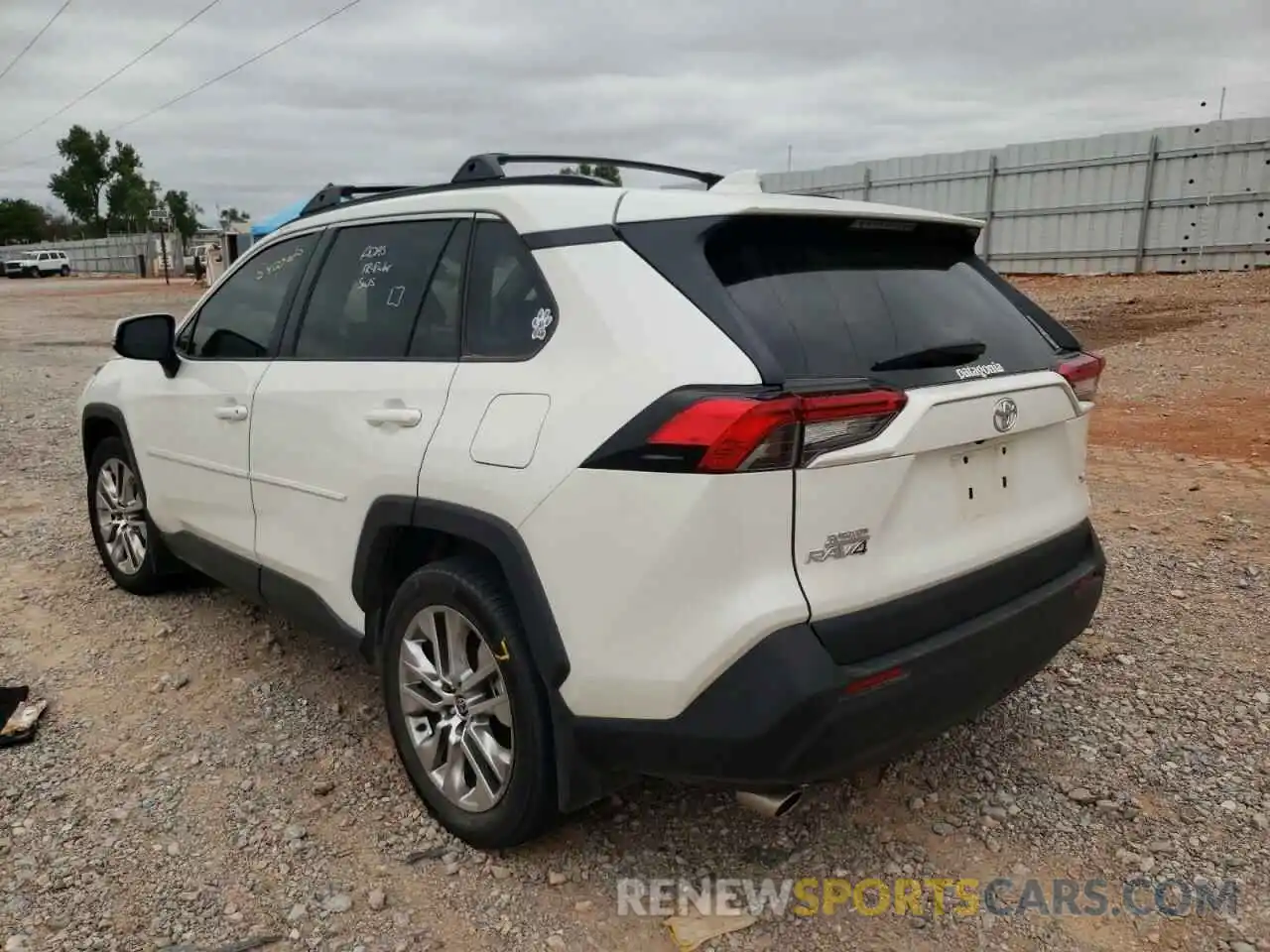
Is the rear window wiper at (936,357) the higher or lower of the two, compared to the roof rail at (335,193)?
lower

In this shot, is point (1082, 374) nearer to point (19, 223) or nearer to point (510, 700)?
point (510, 700)

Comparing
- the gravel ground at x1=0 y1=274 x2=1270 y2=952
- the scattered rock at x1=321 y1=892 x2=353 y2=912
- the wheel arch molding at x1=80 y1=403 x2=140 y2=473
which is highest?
the wheel arch molding at x1=80 y1=403 x2=140 y2=473

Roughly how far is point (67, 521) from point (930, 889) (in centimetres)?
546

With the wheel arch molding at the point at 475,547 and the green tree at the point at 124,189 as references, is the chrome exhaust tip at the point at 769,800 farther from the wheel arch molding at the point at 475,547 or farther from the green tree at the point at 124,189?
the green tree at the point at 124,189

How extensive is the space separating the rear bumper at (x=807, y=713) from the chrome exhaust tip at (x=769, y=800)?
0.21ft

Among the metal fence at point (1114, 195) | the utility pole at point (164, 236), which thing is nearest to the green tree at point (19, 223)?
the utility pole at point (164, 236)

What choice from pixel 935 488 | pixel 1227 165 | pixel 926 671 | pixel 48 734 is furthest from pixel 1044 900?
pixel 1227 165

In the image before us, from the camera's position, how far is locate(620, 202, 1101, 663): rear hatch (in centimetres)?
214

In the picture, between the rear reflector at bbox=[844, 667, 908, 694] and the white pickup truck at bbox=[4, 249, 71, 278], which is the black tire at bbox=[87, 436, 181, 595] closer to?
the rear reflector at bbox=[844, 667, 908, 694]

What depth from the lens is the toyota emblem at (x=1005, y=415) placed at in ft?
8.02

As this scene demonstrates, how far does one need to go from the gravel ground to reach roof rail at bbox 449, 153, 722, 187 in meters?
1.90

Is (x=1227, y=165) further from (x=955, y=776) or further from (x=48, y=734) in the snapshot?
(x=48, y=734)

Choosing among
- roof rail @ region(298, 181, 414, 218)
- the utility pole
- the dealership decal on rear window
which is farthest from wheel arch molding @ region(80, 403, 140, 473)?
the utility pole

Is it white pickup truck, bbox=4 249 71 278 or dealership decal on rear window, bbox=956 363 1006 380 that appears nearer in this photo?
dealership decal on rear window, bbox=956 363 1006 380
